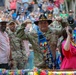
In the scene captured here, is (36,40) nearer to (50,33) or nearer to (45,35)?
(45,35)

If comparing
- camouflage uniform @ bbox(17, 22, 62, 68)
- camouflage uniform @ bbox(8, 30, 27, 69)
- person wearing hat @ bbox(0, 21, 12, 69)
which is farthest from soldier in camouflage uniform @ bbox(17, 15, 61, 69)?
camouflage uniform @ bbox(8, 30, 27, 69)

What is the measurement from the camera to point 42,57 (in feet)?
22.4

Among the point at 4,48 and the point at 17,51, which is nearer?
the point at 4,48

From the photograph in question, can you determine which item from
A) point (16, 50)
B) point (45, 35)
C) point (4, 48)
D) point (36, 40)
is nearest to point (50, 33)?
point (45, 35)

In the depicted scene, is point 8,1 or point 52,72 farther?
point 8,1

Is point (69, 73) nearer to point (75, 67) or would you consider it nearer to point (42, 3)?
point (75, 67)

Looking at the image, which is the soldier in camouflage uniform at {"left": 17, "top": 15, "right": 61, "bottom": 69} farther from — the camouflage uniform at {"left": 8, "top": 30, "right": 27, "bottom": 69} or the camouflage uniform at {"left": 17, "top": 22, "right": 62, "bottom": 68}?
the camouflage uniform at {"left": 8, "top": 30, "right": 27, "bottom": 69}

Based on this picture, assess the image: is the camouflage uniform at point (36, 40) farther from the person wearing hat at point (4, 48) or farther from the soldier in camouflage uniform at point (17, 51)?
the soldier in camouflage uniform at point (17, 51)

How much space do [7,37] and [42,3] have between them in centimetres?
1983

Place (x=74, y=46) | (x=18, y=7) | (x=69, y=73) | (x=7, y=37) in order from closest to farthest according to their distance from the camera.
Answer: (x=69, y=73)
(x=74, y=46)
(x=7, y=37)
(x=18, y=7)

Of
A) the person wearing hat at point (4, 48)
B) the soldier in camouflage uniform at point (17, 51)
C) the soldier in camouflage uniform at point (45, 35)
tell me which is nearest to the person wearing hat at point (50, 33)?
the soldier in camouflage uniform at point (45, 35)

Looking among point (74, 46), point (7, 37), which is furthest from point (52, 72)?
point (7, 37)

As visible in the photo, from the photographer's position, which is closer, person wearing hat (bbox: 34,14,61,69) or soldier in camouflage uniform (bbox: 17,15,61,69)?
soldier in camouflage uniform (bbox: 17,15,61,69)

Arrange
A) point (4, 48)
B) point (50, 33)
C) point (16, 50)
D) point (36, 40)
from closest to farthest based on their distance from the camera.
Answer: point (36, 40) < point (50, 33) < point (4, 48) < point (16, 50)
